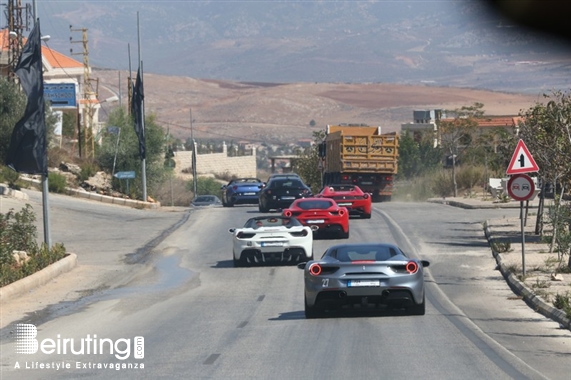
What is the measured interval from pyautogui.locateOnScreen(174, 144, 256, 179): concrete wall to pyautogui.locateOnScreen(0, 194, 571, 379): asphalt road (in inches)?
3526

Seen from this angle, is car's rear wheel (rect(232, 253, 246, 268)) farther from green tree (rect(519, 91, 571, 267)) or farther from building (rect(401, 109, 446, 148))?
building (rect(401, 109, 446, 148))

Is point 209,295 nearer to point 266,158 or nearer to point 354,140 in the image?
point 354,140

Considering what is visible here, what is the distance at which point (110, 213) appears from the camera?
4544 cm

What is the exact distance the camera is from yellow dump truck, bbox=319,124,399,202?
5397 cm

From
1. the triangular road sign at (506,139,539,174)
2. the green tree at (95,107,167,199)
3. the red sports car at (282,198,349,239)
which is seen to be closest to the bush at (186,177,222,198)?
the green tree at (95,107,167,199)

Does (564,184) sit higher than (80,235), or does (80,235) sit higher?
(564,184)

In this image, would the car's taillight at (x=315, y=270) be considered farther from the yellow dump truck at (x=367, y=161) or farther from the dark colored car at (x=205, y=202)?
the dark colored car at (x=205, y=202)

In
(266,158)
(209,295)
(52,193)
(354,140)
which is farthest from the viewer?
(266,158)

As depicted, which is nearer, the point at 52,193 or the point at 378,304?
the point at 378,304

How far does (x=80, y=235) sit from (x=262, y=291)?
15176 millimetres

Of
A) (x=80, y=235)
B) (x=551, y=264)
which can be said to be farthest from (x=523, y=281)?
(x=80, y=235)

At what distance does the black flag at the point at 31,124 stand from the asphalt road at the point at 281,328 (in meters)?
A: 3.35

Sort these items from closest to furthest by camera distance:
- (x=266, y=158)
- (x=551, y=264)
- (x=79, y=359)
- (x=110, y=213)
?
1. (x=79, y=359)
2. (x=551, y=264)
3. (x=110, y=213)
4. (x=266, y=158)

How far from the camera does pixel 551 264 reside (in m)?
25.9
